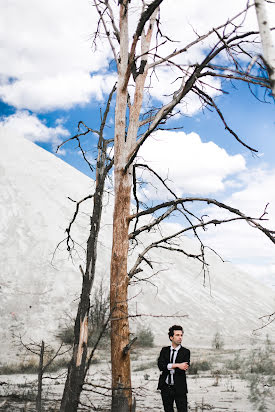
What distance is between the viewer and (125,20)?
177 inches

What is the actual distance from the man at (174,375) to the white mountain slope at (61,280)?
13539 mm

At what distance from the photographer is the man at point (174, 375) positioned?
4.02 metres

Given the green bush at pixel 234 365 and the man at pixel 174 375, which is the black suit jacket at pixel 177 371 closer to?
the man at pixel 174 375

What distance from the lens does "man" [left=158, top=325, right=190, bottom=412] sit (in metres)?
4.02

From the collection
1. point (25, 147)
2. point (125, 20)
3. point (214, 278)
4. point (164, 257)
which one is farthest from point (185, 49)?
point (25, 147)

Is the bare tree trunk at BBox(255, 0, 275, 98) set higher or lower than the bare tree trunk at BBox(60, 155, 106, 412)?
higher

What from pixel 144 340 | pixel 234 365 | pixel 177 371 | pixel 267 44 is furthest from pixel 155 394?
pixel 144 340

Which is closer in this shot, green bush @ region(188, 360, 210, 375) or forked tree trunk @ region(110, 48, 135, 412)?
forked tree trunk @ region(110, 48, 135, 412)

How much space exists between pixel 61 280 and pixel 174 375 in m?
24.5

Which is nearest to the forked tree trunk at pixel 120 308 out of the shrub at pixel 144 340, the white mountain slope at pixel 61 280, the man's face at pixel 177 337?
the man's face at pixel 177 337

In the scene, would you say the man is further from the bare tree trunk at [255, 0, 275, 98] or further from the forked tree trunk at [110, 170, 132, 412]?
the bare tree trunk at [255, 0, 275, 98]

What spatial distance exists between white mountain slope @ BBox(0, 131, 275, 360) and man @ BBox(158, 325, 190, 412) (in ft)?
44.4

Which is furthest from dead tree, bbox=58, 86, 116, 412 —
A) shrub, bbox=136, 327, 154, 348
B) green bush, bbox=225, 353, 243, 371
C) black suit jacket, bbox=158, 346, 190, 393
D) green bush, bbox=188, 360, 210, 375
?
shrub, bbox=136, 327, 154, 348

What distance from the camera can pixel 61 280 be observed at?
27.5 meters
